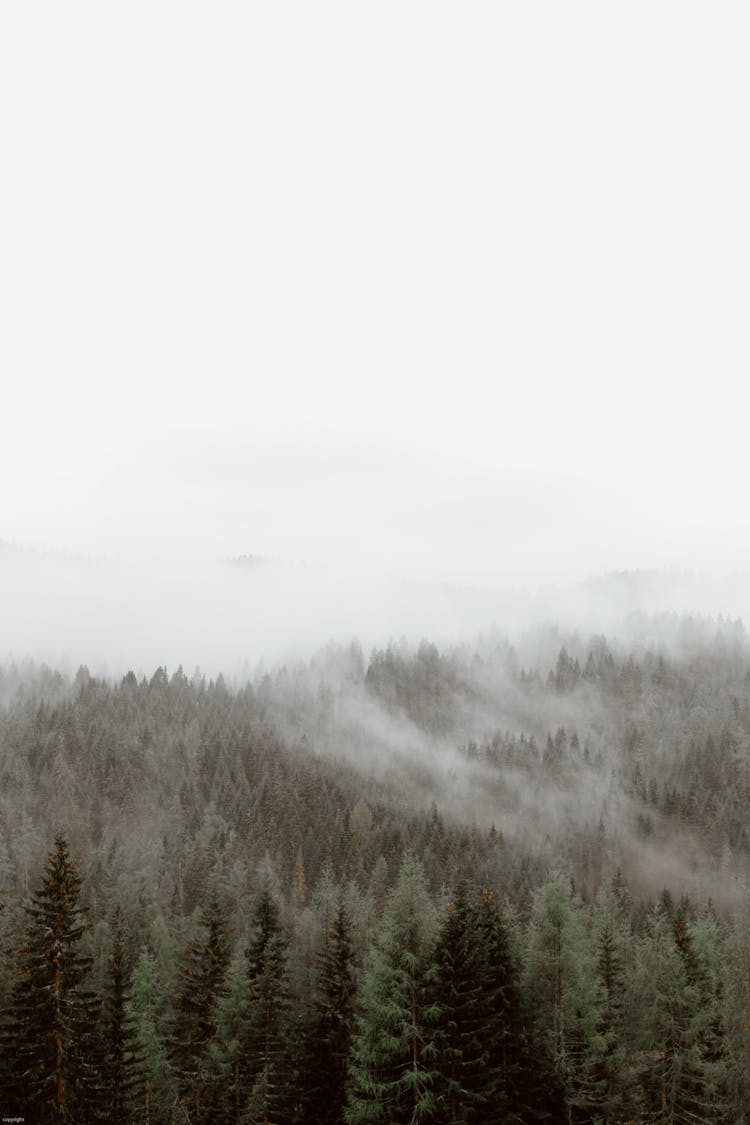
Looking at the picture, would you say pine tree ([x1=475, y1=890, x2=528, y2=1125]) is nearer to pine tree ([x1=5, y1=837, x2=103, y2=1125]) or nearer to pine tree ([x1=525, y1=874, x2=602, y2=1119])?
pine tree ([x1=525, y1=874, x2=602, y2=1119])

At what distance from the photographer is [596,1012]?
130 feet

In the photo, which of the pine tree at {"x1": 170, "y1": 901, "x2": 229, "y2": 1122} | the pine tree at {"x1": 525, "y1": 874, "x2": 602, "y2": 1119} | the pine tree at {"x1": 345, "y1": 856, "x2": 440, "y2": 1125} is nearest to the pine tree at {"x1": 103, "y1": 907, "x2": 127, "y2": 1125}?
the pine tree at {"x1": 170, "y1": 901, "x2": 229, "y2": 1122}

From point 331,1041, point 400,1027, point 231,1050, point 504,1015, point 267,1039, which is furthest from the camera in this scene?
point 231,1050

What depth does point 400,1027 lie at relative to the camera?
31.7 meters

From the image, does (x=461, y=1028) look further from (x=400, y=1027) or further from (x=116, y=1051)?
(x=116, y=1051)

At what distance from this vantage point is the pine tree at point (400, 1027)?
3056 cm

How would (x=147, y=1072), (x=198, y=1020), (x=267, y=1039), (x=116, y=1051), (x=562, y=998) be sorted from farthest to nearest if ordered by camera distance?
(x=147, y=1072)
(x=198, y=1020)
(x=116, y=1051)
(x=562, y=998)
(x=267, y=1039)

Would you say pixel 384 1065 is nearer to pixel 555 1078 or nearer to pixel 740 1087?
pixel 555 1078

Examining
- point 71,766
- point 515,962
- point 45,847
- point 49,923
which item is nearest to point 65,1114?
point 49,923

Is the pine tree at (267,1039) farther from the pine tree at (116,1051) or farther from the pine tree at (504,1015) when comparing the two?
the pine tree at (504,1015)

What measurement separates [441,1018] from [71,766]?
605ft

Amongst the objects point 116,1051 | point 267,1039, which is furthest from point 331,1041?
point 116,1051

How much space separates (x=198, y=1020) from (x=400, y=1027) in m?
18.3

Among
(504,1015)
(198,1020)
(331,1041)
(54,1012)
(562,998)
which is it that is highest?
(54,1012)
